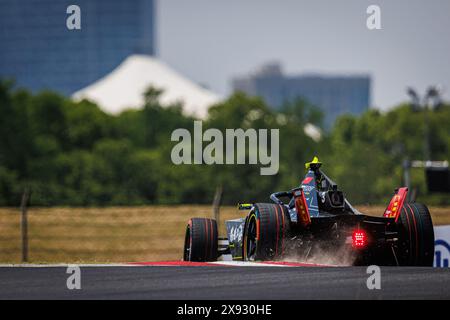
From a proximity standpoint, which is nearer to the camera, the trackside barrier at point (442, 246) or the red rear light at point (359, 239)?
the red rear light at point (359, 239)

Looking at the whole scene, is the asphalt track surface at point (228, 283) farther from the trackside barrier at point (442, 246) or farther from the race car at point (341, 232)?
the trackside barrier at point (442, 246)

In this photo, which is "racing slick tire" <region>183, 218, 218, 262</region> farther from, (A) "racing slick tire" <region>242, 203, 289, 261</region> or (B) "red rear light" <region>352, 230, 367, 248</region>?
(B) "red rear light" <region>352, 230, 367, 248</region>

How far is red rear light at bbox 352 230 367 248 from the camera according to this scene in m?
12.9

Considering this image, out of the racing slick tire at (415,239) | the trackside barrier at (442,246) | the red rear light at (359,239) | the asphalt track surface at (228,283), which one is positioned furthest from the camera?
the trackside barrier at (442,246)

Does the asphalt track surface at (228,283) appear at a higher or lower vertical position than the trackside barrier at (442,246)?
higher

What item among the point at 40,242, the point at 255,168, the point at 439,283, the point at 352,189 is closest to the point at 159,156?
the point at 255,168

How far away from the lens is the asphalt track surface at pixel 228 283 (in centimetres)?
912

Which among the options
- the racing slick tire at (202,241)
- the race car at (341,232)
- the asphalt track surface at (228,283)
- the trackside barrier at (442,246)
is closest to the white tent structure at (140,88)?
the trackside barrier at (442,246)

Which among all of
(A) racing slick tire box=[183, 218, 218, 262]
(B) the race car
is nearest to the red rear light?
(B) the race car

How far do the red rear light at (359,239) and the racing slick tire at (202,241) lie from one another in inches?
98.8

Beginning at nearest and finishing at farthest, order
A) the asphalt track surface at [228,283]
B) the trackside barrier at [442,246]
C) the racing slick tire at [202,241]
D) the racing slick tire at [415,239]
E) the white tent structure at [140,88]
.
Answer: the asphalt track surface at [228,283] → the racing slick tire at [415,239] → the racing slick tire at [202,241] → the trackside barrier at [442,246] → the white tent structure at [140,88]

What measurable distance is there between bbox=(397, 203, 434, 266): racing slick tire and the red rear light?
18.4 inches

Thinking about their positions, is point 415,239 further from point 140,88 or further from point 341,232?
point 140,88

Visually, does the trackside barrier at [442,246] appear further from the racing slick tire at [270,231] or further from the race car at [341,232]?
the racing slick tire at [270,231]
